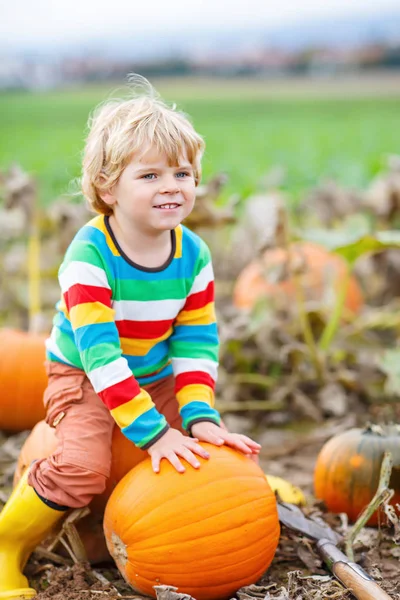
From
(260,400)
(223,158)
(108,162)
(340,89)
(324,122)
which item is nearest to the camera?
(108,162)

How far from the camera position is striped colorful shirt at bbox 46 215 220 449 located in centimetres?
282

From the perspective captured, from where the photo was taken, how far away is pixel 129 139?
2779mm

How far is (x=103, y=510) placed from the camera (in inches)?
121

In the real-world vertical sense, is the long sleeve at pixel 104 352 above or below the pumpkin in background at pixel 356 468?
above

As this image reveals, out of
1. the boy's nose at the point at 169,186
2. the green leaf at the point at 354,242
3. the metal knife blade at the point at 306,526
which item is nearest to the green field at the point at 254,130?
the boy's nose at the point at 169,186

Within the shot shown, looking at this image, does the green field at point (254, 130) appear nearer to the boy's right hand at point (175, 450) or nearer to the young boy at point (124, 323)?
the young boy at point (124, 323)

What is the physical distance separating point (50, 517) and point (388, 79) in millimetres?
29941

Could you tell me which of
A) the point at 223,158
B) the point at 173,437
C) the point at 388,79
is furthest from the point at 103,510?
the point at 388,79

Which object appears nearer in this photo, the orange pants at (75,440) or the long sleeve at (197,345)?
the orange pants at (75,440)

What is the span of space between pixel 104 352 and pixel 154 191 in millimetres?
523

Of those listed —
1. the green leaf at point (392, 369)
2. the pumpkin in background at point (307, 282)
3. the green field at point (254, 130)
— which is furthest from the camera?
the green field at point (254, 130)

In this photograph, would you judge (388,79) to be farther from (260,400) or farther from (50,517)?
(50,517)

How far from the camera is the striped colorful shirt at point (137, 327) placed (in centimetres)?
282

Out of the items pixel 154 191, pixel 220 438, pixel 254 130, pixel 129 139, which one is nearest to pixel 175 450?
pixel 220 438
